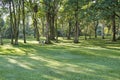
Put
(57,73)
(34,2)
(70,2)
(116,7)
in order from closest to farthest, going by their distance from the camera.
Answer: (57,73)
(116,7)
(70,2)
(34,2)

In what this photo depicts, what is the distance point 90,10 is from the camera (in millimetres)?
37562

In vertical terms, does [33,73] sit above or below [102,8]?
below

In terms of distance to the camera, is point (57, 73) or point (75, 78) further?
point (57, 73)

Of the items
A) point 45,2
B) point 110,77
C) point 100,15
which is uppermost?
point 45,2

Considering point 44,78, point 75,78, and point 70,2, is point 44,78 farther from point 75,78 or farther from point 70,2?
point 70,2

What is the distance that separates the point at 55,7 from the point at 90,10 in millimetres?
14005

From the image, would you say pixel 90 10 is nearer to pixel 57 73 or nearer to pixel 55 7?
pixel 55 7

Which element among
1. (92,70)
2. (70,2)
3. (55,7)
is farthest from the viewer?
(55,7)

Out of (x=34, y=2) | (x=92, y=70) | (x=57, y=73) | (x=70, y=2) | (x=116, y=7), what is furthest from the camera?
(x=34, y=2)

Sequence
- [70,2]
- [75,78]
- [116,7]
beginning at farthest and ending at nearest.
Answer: [70,2] → [116,7] → [75,78]

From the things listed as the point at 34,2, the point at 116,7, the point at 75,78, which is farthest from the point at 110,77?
the point at 34,2

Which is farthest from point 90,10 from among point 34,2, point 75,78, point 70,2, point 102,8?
point 75,78

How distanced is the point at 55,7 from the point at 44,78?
3870 centimetres

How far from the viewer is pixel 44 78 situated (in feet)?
41.2
